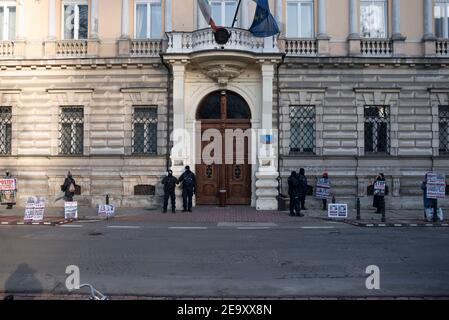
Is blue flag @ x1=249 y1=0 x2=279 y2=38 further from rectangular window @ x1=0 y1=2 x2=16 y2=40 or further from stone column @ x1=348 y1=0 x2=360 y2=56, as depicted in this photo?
rectangular window @ x1=0 y1=2 x2=16 y2=40

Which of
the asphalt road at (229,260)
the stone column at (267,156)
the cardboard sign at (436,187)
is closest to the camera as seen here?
the asphalt road at (229,260)

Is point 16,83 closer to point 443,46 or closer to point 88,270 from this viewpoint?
point 88,270

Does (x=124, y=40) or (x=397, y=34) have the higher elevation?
(x=397, y=34)

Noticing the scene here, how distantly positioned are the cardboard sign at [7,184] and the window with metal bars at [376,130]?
16.8 meters

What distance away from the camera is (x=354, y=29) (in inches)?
848

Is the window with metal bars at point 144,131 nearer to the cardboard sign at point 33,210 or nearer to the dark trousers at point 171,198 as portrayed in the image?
the dark trousers at point 171,198

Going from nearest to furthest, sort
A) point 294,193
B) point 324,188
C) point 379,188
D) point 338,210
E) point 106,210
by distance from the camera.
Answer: point 338,210 < point 106,210 < point 294,193 < point 379,188 < point 324,188

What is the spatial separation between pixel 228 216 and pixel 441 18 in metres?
14.7

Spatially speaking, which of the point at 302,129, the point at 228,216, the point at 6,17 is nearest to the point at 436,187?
the point at 302,129

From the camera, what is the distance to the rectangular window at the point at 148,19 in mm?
22062

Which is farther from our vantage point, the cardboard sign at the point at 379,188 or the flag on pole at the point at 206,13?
the flag on pole at the point at 206,13

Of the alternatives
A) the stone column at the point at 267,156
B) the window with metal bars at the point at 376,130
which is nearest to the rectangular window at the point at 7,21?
the stone column at the point at 267,156

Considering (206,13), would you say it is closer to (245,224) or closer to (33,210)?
(245,224)

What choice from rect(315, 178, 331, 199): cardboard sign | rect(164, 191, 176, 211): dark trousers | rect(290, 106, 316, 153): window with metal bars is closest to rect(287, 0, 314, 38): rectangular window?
rect(290, 106, 316, 153): window with metal bars
